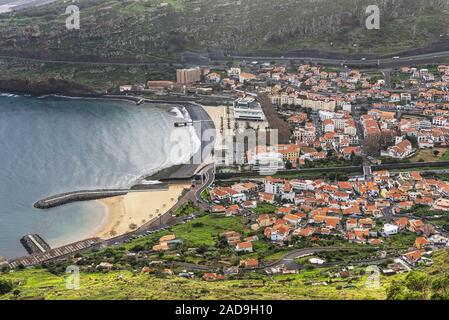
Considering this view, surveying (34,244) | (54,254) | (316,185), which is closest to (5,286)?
(54,254)

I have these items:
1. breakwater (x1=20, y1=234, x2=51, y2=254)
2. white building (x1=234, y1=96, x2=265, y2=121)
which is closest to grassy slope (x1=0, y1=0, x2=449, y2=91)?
white building (x1=234, y1=96, x2=265, y2=121)

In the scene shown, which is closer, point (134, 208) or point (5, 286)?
point (5, 286)

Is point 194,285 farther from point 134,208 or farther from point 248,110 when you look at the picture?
point 248,110

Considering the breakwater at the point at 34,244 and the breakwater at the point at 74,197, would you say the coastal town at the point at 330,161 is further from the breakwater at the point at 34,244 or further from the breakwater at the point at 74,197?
the breakwater at the point at 34,244

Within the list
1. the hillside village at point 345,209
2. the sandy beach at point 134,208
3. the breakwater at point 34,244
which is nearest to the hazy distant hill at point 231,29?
the hillside village at point 345,209

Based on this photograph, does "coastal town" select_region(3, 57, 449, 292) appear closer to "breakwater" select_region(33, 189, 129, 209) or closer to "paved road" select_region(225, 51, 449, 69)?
"paved road" select_region(225, 51, 449, 69)

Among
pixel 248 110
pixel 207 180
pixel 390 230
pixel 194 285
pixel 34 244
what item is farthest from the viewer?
pixel 248 110

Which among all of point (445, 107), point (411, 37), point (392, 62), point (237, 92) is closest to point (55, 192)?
point (237, 92)
